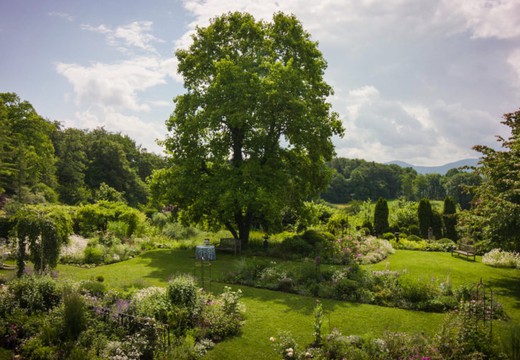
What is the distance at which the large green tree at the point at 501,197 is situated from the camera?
Result: 12375 millimetres

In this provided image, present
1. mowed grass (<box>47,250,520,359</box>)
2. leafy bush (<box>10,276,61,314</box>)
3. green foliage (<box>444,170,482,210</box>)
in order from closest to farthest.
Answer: mowed grass (<box>47,250,520,359</box>), leafy bush (<box>10,276,61,314</box>), green foliage (<box>444,170,482,210</box>)

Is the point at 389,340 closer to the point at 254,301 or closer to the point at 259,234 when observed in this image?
the point at 254,301

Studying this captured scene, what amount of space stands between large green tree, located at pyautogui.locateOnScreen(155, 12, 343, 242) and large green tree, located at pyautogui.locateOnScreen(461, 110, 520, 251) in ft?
27.0

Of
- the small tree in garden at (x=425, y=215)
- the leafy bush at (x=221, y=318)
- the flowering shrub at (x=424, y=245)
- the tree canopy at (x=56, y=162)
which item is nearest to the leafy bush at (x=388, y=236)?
the flowering shrub at (x=424, y=245)

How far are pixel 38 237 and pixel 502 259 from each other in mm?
19908

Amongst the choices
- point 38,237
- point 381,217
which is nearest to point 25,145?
point 38,237

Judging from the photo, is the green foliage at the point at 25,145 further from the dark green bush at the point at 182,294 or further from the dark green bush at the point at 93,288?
the dark green bush at the point at 182,294

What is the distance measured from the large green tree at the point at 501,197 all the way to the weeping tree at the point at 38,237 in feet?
48.6

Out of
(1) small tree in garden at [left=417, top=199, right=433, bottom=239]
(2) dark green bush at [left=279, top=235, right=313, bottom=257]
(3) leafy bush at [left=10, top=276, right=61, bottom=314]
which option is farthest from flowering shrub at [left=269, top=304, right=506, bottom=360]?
(1) small tree in garden at [left=417, top=199, right=433, bottom=239]

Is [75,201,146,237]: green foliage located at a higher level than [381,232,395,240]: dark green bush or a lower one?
higher

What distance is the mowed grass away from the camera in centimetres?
883

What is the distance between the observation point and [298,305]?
11.1 meters

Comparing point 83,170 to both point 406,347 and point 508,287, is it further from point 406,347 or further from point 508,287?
point 406,347

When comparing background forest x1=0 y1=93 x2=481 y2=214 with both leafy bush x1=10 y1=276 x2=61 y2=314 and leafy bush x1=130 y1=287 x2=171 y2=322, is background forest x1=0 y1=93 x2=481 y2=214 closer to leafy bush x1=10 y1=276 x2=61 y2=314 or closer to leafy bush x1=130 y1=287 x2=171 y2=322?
leafy bush x1=130 y1=287 x2=171 y2=322
